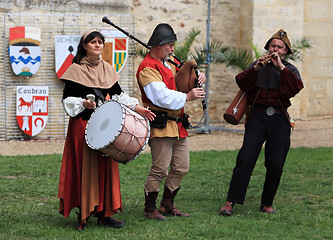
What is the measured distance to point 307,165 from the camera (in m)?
8.62

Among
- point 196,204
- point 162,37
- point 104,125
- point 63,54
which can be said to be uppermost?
point 162,37

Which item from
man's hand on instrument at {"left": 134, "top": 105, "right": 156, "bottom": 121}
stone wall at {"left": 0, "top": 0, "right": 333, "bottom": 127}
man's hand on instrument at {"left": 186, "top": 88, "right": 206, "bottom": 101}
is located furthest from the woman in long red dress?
stone wall at {"left": 0, "top": 0, "right": 333, "bottom": 127}

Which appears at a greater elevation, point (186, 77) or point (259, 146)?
point (186, 77)

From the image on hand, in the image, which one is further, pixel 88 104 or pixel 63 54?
pixel 63 54

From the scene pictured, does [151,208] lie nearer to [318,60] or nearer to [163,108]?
[163,108]

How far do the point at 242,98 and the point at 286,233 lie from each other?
135 cm

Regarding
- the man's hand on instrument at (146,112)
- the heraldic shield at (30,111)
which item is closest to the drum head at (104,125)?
the man's hand on instrument at (146,112)

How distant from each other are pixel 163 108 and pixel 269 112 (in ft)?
3.39

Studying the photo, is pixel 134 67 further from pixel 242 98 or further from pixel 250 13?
pixel 242 98

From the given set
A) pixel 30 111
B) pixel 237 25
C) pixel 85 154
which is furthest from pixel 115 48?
pixel 85 154

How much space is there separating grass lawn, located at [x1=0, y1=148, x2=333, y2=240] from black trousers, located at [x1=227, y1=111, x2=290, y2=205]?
0.30 metres

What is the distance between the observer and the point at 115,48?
11094 mm

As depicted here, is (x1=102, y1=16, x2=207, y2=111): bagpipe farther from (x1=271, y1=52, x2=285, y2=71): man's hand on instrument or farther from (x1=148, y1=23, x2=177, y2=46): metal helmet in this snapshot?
(x1=271, y1=52, x2=285, y2=71): man's hand on instrument

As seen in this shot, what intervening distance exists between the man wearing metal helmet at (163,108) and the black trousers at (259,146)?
0.58 metres
